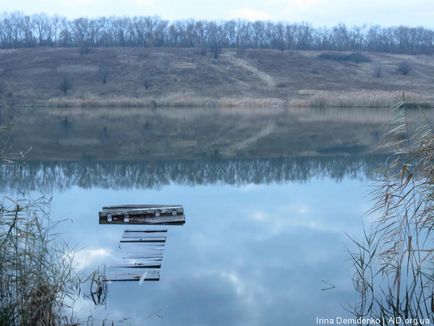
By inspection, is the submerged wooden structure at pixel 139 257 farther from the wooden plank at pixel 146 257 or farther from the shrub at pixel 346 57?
the shrub at pixel 346 57

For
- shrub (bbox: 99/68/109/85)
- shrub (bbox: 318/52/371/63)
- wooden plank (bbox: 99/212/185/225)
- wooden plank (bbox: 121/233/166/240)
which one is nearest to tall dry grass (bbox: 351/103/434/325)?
wooden plank (bbox: 121/233/166/240)

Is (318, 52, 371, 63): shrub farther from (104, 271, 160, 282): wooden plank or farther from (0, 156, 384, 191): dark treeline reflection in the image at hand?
(104, 271, 160, 282): wooden plank

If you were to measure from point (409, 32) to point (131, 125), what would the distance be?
7767 cm

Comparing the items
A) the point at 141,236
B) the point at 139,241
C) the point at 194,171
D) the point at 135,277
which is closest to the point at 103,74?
the point at 194,171

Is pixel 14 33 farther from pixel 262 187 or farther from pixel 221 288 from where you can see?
pixel 221 288

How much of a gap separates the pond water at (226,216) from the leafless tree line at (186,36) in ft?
194

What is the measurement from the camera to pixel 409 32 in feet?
322

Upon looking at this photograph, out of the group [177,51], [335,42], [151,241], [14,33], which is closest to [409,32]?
[335,42]

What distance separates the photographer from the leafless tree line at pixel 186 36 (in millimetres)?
83438

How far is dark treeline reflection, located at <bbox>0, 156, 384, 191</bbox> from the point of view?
16625 mm

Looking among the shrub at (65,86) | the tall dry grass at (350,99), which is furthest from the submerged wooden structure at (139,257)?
the shrub at (65,86)

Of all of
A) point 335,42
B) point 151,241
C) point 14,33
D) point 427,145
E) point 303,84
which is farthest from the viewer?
point 335,42

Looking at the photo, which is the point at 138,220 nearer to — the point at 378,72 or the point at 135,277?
the point at 135,277

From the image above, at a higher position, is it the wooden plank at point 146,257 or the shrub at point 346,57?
the shrub at point 346,57
